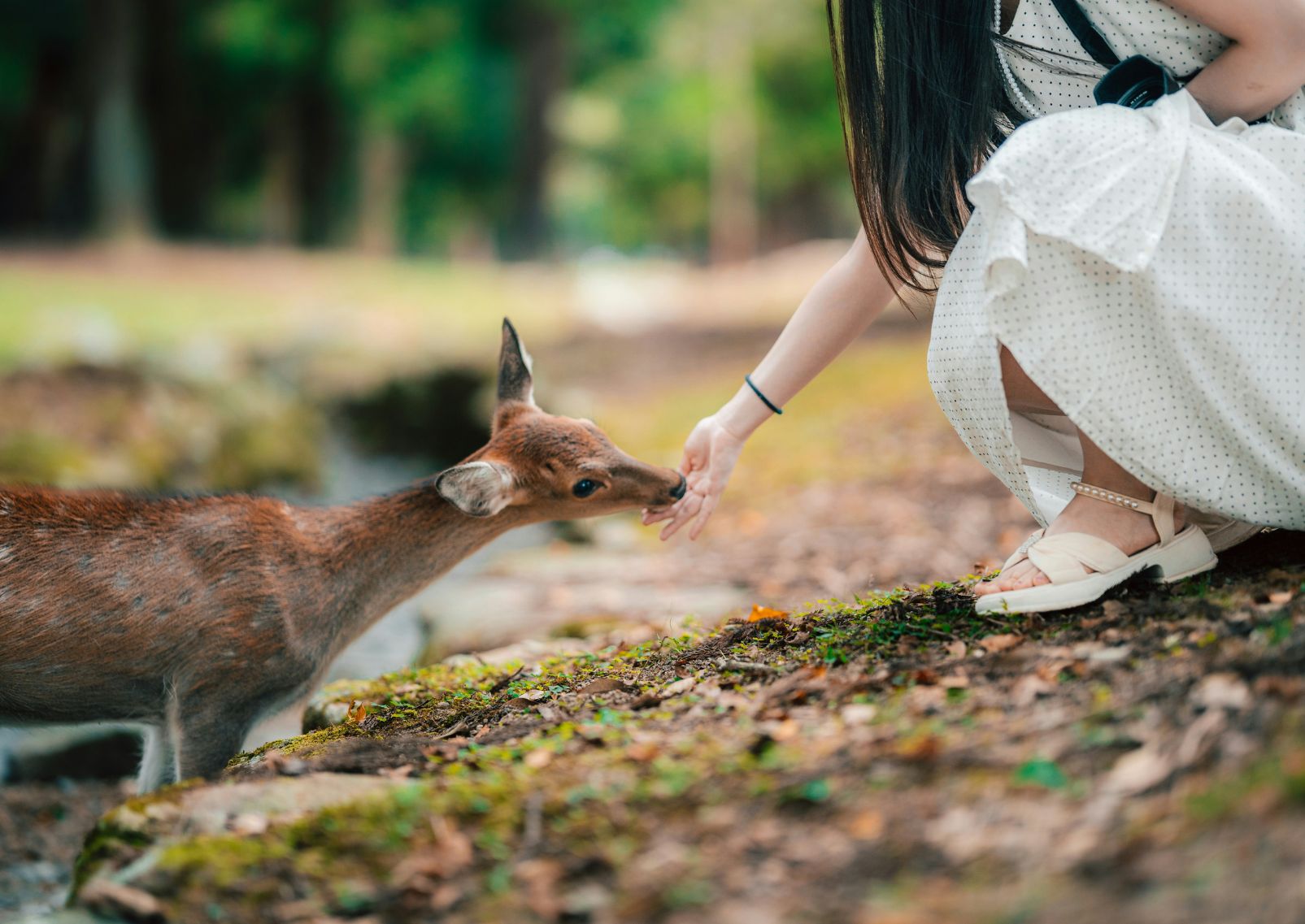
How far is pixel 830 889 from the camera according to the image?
161cm

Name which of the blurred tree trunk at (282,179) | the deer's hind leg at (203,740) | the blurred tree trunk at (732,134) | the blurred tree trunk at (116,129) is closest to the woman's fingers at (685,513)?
the deer's hind leg at (203,740)

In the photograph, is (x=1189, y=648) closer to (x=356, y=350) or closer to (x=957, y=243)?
(x=957, y=243)

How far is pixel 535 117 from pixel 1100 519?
73.7 ft


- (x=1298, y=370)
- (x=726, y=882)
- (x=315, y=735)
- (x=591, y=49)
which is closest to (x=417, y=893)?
(x=726, y=882)

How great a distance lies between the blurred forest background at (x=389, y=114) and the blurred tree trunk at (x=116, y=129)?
0.04m

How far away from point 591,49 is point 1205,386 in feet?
76.1

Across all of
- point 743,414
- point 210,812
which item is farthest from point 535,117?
point 210,812

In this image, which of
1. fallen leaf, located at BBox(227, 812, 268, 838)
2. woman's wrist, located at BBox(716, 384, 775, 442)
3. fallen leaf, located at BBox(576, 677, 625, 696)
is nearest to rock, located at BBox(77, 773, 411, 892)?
fallen leaf, located at BBox(227, 812, 268, 838)

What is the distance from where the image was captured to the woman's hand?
3215mm

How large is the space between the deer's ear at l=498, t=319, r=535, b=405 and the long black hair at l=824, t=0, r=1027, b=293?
51.2 inches

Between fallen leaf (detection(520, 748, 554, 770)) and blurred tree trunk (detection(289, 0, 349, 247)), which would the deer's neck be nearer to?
fallen leaf (detection(520, 748, 554, 770))

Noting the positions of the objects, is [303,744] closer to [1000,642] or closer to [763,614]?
[763,614]

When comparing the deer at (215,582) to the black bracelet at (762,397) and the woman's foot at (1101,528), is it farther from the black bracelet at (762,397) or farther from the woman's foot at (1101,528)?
the woman's foot at (1101,528)

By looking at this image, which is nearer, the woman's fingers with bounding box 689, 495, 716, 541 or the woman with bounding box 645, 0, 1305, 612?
the woman with bounding box 645, 0, 1305, 612
